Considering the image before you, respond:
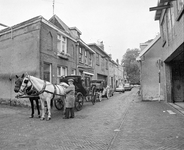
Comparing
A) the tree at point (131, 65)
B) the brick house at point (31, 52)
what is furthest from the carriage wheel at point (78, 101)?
the tree at point (131, 65)

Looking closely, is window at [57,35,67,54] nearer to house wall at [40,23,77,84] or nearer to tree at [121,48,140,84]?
house wall at [40,23,77,84]

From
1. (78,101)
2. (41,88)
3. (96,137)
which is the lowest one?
(96,137)

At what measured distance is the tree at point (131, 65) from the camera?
5519 cm

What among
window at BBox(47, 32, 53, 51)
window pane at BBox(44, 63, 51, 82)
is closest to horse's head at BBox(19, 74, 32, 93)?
window pane at BBox(44, 63, 51, 82)

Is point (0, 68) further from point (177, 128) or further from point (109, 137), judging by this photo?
point (177, 128)

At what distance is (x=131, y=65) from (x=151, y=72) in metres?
42.0

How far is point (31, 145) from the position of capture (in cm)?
426

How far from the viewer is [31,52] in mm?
11852

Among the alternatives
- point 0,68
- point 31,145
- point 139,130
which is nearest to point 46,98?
point 31,145

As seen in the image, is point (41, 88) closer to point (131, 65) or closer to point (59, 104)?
point (59, 104)

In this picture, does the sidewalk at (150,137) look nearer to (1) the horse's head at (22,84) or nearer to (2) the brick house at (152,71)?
(1) the horse's head at (22,84)

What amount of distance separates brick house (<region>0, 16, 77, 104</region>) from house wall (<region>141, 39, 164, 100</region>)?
22.8 feet

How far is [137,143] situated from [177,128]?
218 centimetres

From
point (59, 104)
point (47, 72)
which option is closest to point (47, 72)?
point (47, 72)
